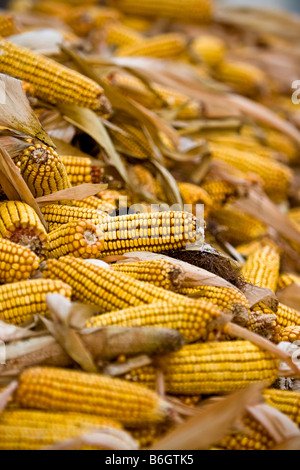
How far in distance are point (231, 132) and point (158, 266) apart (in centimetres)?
212

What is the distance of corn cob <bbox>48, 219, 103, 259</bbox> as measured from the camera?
1.84 metres

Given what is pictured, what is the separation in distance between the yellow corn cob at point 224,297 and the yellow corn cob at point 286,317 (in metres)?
0.30

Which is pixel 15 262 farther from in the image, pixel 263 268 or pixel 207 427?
pixel 263 268

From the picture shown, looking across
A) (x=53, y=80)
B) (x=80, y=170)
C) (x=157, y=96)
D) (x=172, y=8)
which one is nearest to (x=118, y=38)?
(x=172, y=8)

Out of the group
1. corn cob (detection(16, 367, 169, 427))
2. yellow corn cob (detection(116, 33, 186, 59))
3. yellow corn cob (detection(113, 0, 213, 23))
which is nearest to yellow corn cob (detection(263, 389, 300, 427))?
corn cob (detection(16, 367, 169, 427))

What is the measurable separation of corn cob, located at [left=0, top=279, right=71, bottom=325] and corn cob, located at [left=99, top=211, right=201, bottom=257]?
0.33 m

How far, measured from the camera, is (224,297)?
5.89ft

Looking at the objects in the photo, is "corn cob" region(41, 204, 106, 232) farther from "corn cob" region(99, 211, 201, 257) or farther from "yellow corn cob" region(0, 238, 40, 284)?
"yellow corn cob" region(0, 238, 40, 284)

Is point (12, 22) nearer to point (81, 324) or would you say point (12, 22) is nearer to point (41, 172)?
point (41, 172)

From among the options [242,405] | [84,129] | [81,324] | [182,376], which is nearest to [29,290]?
[81,324]

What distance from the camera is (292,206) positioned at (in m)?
3.74

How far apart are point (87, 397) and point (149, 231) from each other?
68 cm

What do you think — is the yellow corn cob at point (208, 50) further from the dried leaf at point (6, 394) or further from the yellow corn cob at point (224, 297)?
the dried leaf at point (6, 394)
